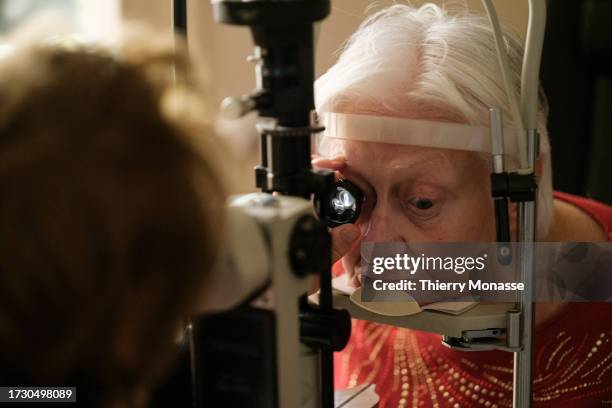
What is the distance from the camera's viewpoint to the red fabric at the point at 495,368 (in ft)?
4.26

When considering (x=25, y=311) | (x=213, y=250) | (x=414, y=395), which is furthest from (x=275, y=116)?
(x=414, y=395)

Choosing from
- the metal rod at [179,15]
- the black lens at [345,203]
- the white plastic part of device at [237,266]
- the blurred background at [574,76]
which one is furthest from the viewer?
the blurred background at [574,76]

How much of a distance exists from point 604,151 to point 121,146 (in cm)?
159

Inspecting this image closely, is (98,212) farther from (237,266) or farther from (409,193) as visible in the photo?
(409,193)

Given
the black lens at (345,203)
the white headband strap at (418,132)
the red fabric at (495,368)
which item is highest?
the white headband strap at (418,132)

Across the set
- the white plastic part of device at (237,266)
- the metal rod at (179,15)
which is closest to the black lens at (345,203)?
the metal rod at (179,15)

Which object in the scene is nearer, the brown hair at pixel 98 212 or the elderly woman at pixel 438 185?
the brown hair at pixel 98 212

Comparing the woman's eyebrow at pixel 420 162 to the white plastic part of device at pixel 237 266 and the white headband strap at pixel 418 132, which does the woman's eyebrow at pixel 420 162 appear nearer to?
the white headband strap at pixel 418 132

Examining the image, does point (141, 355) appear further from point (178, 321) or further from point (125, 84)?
point (125, 84)

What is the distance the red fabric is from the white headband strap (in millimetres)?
353

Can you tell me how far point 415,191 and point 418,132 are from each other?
0.10 metres

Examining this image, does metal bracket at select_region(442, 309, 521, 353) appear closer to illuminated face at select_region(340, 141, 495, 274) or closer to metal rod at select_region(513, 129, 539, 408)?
metal rod at select_region(513, 129, 539, 408)

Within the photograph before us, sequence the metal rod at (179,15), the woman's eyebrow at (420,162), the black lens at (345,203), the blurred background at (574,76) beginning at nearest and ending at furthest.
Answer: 1. the metal rod at (179,15)
2. the black lens at (345,203)
3. the woman's eyebrow at (420,162)
4. the blurred background at (574,76)

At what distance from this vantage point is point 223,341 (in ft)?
2.39
